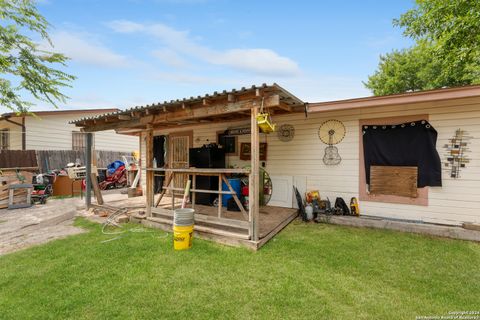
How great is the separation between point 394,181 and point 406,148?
2.30ft

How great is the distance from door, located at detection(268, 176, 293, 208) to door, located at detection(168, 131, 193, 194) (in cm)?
302

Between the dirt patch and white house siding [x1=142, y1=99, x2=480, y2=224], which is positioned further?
the dirt patch

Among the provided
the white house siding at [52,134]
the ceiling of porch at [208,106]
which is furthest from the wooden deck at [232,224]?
the white house siding at [52,134]

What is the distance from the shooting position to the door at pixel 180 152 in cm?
788

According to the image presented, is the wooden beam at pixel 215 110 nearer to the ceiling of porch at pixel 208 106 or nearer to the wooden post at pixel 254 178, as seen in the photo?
the ceiling of porch at pixel 208 106

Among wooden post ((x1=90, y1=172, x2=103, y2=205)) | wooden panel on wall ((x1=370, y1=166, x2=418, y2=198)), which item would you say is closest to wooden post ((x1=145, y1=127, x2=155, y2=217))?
wooden post ((x1=90, y1=172, x2=103, y2=205))

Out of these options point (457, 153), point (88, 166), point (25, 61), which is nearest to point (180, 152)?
point (88, 166)

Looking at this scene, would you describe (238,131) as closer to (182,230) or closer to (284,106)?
(284,106)

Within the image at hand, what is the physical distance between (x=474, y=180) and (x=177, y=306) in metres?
5.27

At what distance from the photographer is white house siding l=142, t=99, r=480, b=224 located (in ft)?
14.1

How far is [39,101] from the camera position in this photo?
19.9ft

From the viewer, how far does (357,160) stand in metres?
5.25

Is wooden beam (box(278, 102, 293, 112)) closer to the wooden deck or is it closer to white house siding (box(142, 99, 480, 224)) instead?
white house siding (box(142, 99, 480, 224))

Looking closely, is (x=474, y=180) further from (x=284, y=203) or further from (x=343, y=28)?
(x=343, y=28)
